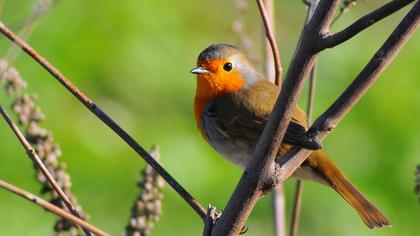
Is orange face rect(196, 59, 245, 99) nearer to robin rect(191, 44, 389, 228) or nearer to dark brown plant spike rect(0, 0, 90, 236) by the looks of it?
robin rect(191, 44, 389, 228)

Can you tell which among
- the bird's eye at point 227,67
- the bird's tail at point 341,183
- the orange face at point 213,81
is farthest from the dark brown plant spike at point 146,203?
the bird's eye at point 227,67

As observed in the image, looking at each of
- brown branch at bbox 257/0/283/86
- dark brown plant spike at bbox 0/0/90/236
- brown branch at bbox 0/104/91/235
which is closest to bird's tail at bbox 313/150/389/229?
brown branch at bbox 257/0/283/86

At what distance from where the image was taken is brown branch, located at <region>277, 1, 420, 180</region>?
1.88 meters

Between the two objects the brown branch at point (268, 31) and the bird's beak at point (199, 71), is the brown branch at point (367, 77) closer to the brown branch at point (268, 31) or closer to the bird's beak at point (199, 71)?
the brown branch at point (268, 31)

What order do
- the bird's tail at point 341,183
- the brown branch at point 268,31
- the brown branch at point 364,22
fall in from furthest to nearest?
the bird's tail at point 341,183, the brown branch at point 268,31, the brown branch at point 364,22

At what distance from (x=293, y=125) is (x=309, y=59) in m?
0.92

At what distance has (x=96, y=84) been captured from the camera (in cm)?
612

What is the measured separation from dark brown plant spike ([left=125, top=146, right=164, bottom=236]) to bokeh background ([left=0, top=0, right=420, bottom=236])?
240 cm

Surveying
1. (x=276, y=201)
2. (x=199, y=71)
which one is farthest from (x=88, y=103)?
(x=199, y=71)

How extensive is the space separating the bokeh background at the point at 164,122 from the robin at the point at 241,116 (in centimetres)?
150

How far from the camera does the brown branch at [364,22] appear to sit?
1669 millimetres

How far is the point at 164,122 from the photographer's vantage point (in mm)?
5883

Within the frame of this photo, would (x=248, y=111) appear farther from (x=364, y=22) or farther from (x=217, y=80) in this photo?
(x=364, y=22)

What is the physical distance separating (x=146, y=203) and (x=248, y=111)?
976 mm
